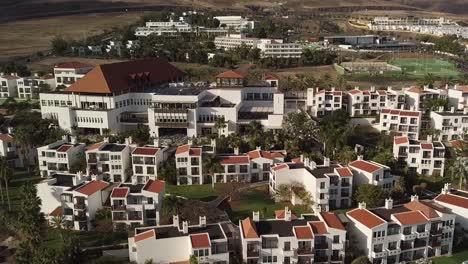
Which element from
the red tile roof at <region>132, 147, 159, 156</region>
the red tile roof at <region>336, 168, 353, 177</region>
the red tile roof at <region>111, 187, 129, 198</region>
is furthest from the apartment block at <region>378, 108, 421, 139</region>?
the red tile roof at <region>111, 187, 129, 198</region>

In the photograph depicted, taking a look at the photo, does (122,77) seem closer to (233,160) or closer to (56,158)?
(56,158)

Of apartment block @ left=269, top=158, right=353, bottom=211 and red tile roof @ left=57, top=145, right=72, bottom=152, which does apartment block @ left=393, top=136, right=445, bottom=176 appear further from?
red tile roof @ left=57, top=145, right=72, bottom=152

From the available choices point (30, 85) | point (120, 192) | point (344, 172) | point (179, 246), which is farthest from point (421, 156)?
point (30, 85)

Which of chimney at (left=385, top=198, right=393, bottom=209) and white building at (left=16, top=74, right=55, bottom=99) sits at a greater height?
white building at (left=16, top=74, right=55, bottom=99)

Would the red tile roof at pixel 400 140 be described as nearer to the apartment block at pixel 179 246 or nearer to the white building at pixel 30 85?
the apartment block at pixel 179 246

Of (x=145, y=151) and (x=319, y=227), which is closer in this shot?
(x=319, y=227)

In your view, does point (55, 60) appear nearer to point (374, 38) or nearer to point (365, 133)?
point (365, 133)
